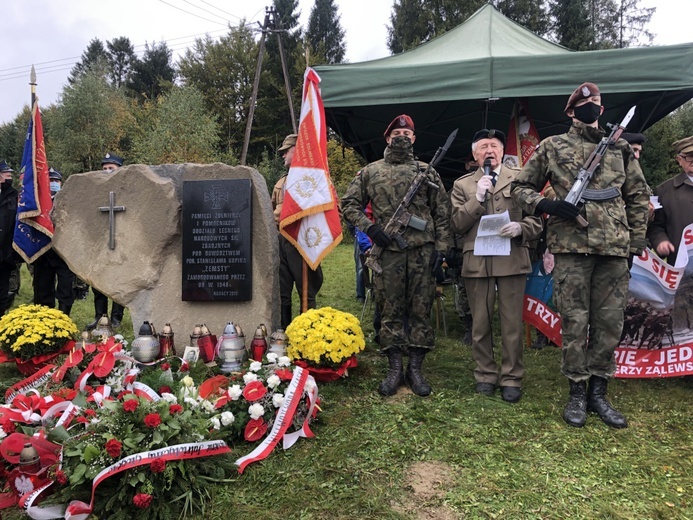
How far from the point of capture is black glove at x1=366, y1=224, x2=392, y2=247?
3492mm

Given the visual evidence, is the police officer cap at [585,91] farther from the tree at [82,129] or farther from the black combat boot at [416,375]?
the tree at [82,129]

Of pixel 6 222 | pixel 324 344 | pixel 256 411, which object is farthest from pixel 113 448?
pixel 6 222

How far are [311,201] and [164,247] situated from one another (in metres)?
1.46

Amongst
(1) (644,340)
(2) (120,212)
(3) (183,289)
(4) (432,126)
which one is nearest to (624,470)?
(1) (644,340)

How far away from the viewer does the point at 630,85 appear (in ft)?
14.9

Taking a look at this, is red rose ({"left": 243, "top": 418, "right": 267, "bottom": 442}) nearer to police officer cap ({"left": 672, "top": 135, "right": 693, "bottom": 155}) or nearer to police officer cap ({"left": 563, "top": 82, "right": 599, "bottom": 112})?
police officer cap ({"left": 563, "top": 82, "right": 599, "bottom": 112})

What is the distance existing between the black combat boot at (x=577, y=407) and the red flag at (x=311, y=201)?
7.42 feet

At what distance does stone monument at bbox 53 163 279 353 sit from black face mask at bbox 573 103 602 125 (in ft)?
8.54

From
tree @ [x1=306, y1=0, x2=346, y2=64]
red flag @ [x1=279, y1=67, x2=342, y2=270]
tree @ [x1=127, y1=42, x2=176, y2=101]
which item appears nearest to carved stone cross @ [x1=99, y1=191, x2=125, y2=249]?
red flag @ [x1=279, y1=67, x2=342, y2=270]

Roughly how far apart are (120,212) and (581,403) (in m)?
4.26

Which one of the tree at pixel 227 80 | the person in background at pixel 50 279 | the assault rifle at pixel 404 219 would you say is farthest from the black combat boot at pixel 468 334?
the tree at pixel 227 80

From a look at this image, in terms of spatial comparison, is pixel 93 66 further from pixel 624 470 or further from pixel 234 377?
pixel 624 470

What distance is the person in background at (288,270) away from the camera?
4855 millimetres

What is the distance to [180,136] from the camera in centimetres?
2080
